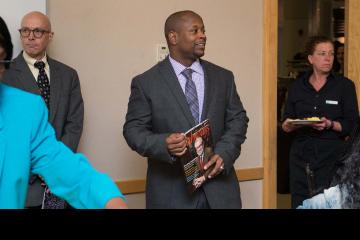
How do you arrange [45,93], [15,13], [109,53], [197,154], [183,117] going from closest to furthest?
[197,154] < [183,117] < [45,93] < [15,13] < [109,53]

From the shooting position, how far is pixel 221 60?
496 cm

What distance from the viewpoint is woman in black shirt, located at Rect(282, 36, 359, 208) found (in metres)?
4.32

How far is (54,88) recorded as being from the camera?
3586mm

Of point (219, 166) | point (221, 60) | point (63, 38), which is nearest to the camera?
point (219, 166)

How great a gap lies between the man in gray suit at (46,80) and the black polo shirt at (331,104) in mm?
1722

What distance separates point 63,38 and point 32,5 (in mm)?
346

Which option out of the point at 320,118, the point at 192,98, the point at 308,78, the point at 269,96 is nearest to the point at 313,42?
the point at 308,78

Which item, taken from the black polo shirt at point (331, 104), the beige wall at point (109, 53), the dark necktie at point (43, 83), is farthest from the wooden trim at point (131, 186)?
the black polo shirt at point (331, 104)

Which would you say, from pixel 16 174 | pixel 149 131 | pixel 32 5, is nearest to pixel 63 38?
pixel 32 5

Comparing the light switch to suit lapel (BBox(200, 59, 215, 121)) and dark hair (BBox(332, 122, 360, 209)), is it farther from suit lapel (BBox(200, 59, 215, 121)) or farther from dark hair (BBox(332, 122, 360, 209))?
dark hair (BBox(332, 122, 360, 209))

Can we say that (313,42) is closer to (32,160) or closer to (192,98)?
(192,98)

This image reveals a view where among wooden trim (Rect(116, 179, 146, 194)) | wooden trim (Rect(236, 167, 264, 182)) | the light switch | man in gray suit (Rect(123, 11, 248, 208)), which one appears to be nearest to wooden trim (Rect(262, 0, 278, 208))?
wooden trim (Rect(236, 167, 264, 182))

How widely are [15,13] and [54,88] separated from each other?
0.61m
